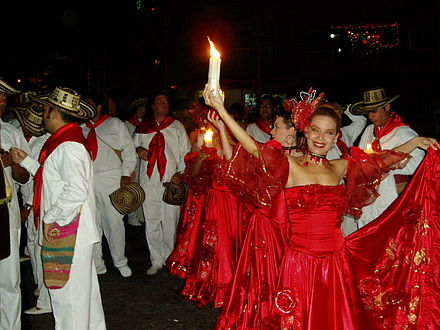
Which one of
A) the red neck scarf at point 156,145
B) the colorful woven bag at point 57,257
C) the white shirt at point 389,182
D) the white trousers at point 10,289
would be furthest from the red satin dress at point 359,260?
the red neck scarf at point 156,145

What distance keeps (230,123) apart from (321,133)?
2.86 ft

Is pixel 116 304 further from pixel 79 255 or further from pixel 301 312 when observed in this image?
pixel 301 312

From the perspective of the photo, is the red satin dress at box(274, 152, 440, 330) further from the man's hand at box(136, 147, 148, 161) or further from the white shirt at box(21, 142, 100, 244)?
the man's hand at box(136, 147, 148, 161)

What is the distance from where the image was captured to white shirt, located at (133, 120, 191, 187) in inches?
292

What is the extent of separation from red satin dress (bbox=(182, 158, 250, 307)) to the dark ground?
12.4 inches

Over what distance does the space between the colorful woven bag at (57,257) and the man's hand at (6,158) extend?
1180mm

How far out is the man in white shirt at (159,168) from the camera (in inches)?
290

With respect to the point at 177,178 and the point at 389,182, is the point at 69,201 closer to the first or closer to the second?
the point at 177,178

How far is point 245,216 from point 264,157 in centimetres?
255

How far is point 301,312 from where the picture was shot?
395cm

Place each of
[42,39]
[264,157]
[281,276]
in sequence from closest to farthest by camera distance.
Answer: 1. [264,157]
2. [281,276]
3. [42,39]

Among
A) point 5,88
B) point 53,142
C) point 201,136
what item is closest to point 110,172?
point 201,136

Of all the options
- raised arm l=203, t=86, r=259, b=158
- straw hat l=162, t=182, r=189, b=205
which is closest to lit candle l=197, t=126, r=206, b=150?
straw hat l=162, t=182, r=189, b=205

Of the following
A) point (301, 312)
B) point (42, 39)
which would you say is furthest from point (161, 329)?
point (42, 39)
